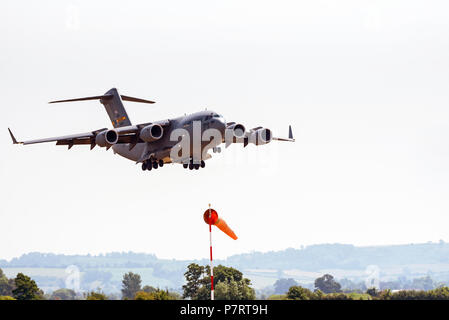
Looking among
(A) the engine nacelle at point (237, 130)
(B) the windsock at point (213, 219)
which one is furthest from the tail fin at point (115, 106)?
(B) the windsock at point (213, 219)

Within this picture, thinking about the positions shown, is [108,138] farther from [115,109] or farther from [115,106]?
[115,106]

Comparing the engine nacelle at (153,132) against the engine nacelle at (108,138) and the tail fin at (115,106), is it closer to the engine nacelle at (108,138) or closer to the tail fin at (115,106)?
the engine nacelle at (108,138)

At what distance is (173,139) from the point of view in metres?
45.9

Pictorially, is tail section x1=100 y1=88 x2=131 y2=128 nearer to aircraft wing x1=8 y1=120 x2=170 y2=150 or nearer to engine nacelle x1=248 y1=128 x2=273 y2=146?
aircraft wing x1=8 y1=120 x2=170 y2=150

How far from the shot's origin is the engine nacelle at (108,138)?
146ft

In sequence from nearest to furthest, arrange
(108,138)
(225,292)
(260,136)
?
(108,138), (260,136), (225,292)

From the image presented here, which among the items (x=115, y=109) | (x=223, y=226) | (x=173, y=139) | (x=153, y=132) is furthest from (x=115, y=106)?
(x=223, y=226)

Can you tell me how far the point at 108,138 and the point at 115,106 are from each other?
11.2 metres

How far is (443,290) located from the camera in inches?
2021
